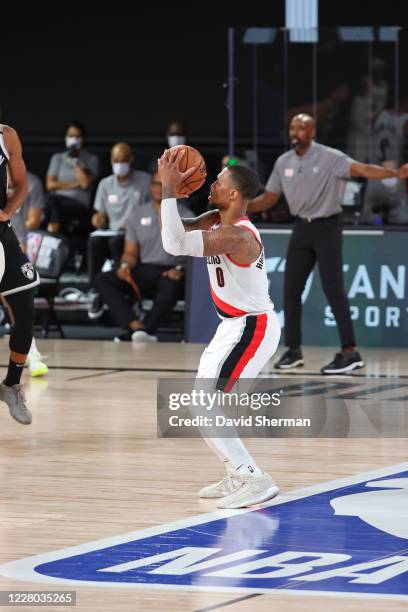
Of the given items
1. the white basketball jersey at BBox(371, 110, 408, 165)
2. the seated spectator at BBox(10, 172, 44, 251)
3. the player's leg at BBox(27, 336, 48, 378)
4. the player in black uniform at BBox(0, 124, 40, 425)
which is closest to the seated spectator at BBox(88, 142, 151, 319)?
the seated spectator at BBox(10, 172, 44, 251)

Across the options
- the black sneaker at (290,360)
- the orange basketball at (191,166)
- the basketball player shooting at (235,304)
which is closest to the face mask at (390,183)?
the black sneaker at (290,360)

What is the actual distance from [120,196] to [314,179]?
12.7 feet

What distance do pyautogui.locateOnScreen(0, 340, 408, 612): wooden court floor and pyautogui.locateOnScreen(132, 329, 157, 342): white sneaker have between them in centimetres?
237

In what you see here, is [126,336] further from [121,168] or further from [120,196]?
[121,168]

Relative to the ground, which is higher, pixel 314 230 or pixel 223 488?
pixel 314 230

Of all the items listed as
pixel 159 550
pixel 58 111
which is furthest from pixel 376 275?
pixel 159 550

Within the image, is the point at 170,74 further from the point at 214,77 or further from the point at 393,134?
the point at 393,134

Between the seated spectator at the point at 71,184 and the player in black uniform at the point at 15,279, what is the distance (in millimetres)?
6911

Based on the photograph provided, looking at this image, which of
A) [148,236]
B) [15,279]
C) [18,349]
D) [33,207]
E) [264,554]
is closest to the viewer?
[264,554]

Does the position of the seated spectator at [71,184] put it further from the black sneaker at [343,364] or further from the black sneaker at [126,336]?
the black sneaker at [343,364]

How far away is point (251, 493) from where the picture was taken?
5984mm

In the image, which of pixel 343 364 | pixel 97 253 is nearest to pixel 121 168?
pixel 97 253

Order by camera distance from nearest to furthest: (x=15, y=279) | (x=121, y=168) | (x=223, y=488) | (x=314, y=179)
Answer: (x=223, y=488) < (x=15, y=279) < (x=314, y=179) < (x=121, y=168)

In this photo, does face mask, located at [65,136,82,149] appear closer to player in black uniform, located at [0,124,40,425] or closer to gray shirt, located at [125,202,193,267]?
gray shirt, located at [125,202,193,267]
